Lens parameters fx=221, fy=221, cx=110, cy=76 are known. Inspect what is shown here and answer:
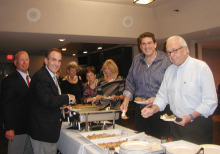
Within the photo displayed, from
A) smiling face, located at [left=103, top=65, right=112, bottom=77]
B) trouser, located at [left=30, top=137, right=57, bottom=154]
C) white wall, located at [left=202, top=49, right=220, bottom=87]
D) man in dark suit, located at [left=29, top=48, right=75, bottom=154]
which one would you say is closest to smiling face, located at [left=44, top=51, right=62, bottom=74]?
man in dark suit, located at [left=29, top=48, right=75, bottom=154]

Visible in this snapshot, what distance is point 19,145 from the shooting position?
2039mm

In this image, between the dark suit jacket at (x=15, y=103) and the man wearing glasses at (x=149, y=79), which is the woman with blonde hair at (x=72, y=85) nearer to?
the dark suit jacket at (x=15, y=103)

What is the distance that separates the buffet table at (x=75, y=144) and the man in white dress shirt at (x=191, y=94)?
241 millimetres

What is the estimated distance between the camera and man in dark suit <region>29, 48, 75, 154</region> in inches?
62.9

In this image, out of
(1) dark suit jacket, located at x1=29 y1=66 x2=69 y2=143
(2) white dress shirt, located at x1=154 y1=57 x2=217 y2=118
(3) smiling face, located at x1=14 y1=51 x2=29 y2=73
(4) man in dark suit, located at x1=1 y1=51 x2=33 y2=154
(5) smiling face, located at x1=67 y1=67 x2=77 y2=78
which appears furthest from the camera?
(5) smiling face, located at x1=67 y1=67 x2=77 y2=78

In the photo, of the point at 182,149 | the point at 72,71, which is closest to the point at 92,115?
the point at 182,149

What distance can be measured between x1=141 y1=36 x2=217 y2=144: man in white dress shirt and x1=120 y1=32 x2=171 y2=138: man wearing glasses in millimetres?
258

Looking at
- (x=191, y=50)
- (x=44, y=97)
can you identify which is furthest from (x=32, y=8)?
(x=191, y=50)

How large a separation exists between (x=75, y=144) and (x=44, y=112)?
1.12 feet

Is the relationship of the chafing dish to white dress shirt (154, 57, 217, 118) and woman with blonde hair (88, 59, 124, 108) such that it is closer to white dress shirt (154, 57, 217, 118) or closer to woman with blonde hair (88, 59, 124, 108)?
white dress shirt (154, 57, 217, 118)

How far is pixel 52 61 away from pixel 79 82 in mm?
1783

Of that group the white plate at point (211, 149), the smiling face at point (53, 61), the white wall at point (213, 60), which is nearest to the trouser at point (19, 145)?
the smiling face at point (53, 61)

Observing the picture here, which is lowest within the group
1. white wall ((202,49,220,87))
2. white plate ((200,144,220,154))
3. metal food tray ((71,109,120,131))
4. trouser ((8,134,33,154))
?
trouser ((8,134,33,154))

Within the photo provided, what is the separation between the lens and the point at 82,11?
4594 millimetres
